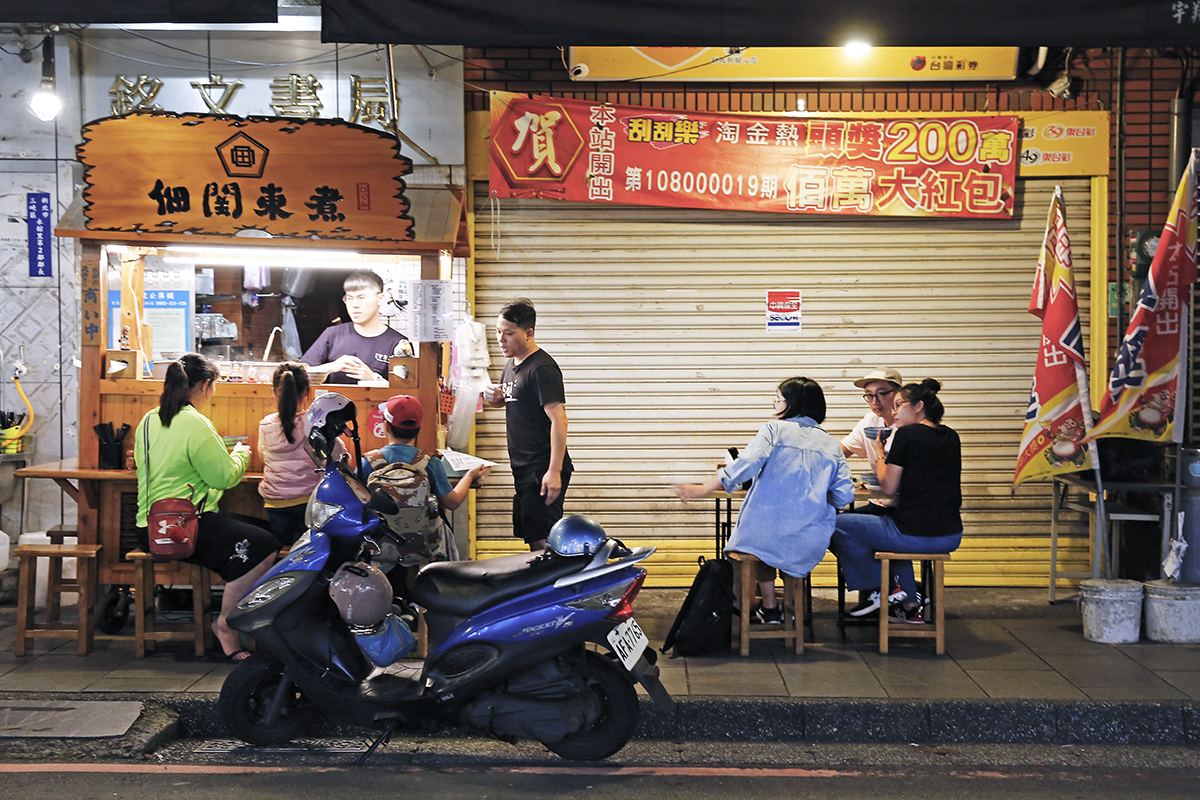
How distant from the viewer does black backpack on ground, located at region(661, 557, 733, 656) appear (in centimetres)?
638

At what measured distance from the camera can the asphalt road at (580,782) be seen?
181 inches

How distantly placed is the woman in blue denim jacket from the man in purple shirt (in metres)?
2.78

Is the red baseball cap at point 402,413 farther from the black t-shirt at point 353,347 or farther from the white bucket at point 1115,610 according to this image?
the white bucket at point 1115,610

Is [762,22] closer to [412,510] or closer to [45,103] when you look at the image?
[412,510]

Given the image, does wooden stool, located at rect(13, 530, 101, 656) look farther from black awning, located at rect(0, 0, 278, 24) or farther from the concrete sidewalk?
black awning, located at rect(0, 0, 278, 24)

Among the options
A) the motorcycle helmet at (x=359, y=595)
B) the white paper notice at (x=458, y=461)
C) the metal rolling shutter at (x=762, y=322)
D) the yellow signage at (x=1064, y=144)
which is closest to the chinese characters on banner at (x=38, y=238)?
the metal rolling shutter at (x=762, y=322)

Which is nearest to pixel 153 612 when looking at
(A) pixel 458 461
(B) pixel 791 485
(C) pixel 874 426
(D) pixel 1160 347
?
(A) pixel 458 461

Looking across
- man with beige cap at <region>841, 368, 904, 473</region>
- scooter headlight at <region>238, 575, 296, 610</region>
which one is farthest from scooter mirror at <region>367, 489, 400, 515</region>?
man with beige cap at <region>841, 368, 904, 473</region>

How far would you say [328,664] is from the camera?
4988 millimetres

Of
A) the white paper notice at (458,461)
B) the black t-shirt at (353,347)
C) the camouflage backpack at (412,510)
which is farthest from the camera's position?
the black t-shirt at (353,347)

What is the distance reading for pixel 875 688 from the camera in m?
5.76

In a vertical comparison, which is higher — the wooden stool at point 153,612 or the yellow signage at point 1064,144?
the yellow signage at point 1064,144

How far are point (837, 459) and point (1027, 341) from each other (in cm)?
312

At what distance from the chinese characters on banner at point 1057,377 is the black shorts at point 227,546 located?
5.54m
